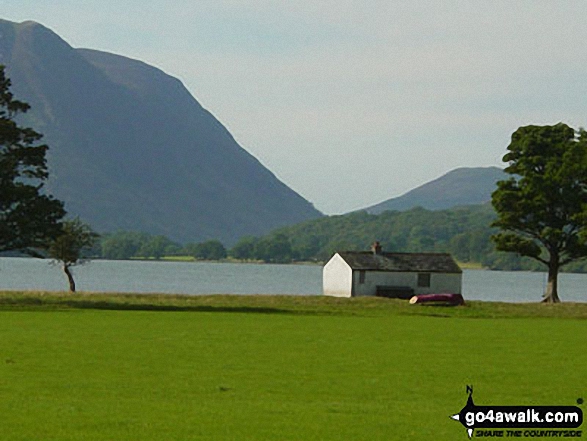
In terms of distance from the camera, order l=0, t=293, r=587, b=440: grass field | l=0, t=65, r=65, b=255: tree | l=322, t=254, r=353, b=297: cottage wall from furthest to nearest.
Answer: l=322, t=254, r=353, b=297: cottage wall < l=0, t=65, r=65, b=255: tree < l=0, t=293, r=587, b=440: grass field

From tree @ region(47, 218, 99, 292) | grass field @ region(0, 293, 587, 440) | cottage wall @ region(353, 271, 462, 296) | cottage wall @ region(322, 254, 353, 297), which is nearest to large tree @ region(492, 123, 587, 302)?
cottage wall @ region(353, 271, 462, 296)

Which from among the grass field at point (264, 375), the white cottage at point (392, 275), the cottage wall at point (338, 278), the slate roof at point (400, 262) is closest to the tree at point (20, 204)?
the grass field at point (264, 375)

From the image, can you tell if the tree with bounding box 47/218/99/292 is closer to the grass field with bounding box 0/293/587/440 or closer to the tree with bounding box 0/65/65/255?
the tree with bounding box 0/65/65/255

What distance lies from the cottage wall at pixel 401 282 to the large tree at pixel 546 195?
33.8 feet

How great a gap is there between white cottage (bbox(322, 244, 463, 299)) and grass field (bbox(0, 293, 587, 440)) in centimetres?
4344

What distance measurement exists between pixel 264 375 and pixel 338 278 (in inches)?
3335

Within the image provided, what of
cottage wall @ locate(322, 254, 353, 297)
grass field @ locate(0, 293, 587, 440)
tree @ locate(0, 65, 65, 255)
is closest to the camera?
grass field @ locate(0, 293, 587, 440)

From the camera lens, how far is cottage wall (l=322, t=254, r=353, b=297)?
118625mm

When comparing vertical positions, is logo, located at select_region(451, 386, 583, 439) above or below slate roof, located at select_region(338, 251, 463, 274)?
below

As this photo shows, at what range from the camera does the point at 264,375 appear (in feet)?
122

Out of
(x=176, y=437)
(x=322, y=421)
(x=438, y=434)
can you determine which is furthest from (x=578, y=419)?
(x=176, y=437)

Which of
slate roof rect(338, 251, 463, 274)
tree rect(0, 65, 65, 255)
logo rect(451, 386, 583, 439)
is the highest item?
tree rect(0, 65, 65, 255)

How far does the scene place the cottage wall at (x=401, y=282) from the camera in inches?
4638

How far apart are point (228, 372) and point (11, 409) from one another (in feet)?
34.5
